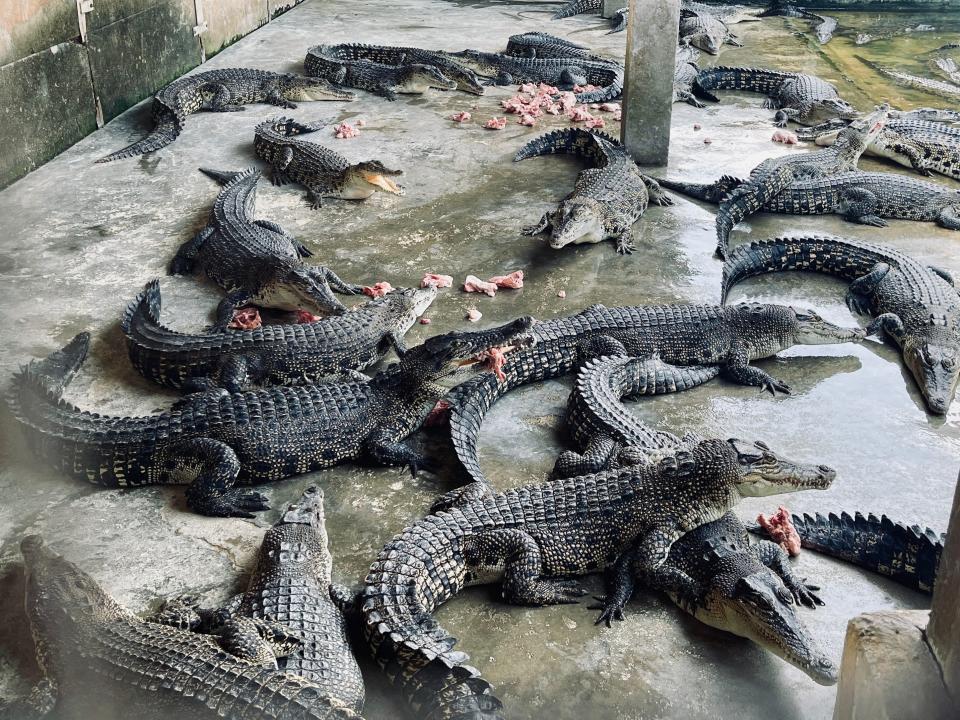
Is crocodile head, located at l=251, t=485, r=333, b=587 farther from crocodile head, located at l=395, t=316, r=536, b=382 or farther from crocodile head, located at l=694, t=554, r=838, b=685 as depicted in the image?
crocodile head, located at l=694, t=554, r=838, b=685

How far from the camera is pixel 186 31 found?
10.3 metres

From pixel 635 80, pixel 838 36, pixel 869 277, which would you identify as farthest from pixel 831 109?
pixel 838 36

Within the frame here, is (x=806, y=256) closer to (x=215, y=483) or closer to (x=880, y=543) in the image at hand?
(x=880, y=543)

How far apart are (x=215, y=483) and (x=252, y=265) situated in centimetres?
217

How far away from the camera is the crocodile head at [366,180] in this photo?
7.19m

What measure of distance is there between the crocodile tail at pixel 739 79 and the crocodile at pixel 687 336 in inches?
229

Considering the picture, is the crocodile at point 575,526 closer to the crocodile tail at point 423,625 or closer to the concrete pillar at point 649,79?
the crocodile tail at point 423,625

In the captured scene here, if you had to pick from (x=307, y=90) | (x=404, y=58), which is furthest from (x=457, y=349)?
(x=404, y=58)

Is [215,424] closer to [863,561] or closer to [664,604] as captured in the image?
[664,604]

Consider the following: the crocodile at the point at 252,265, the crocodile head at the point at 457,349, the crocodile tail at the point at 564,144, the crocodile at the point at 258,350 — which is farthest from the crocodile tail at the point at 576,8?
the crocodile head at the point at 457,349

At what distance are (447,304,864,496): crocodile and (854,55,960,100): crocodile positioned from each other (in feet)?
22.1

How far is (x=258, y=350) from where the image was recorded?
4930 mm

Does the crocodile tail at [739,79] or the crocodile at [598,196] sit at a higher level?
the crocodile tail at [739,79]

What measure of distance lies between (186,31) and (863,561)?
9.21 metres
